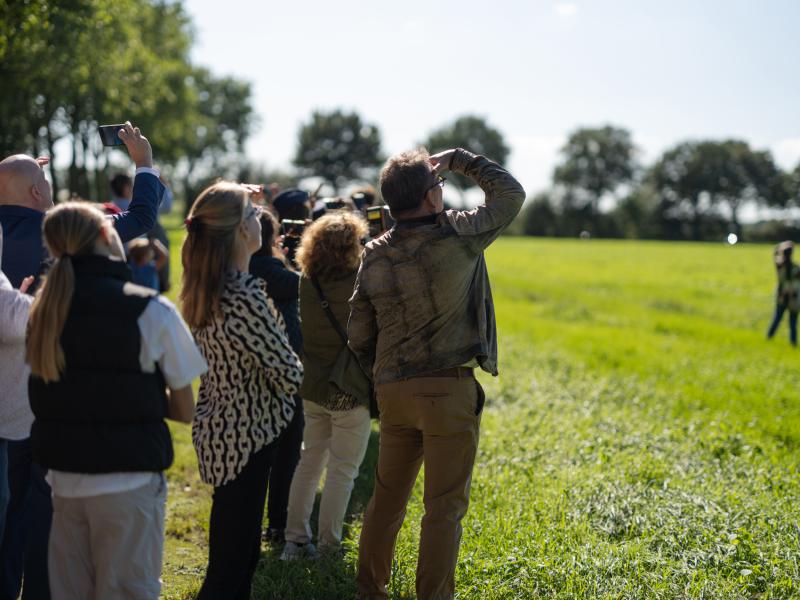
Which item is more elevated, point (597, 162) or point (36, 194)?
point (597, 162)

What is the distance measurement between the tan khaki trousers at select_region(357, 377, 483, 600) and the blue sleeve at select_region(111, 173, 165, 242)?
1.72 metres

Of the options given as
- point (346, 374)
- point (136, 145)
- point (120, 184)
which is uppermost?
point (120, 184)

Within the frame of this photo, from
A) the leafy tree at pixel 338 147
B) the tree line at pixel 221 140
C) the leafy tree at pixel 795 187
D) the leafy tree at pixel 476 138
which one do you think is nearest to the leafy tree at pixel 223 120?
the tree line at pixel 221 140

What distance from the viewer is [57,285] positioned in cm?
309

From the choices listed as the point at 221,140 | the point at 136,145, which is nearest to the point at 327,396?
the point at 136,145

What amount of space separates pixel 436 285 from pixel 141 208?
1850 mm

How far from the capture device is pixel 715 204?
111500mm

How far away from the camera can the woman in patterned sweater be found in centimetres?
377

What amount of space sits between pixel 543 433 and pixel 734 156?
112118mm

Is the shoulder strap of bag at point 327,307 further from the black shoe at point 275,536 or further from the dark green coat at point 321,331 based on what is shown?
the black shoe at point 275,536

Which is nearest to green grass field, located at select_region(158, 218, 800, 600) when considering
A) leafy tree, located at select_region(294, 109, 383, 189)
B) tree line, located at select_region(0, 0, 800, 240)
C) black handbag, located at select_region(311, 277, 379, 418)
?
black handbag, located at select_region(311, 277, 379, 418)

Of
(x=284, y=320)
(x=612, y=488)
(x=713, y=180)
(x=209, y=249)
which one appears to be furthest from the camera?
(x=713, y=180)

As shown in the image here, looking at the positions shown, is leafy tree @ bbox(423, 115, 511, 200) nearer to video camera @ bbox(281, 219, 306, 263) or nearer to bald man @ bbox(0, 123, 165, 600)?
video camera @ bbox(281, 219, 306, 263)

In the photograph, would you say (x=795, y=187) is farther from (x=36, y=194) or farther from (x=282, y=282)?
(x=36, y=194)
